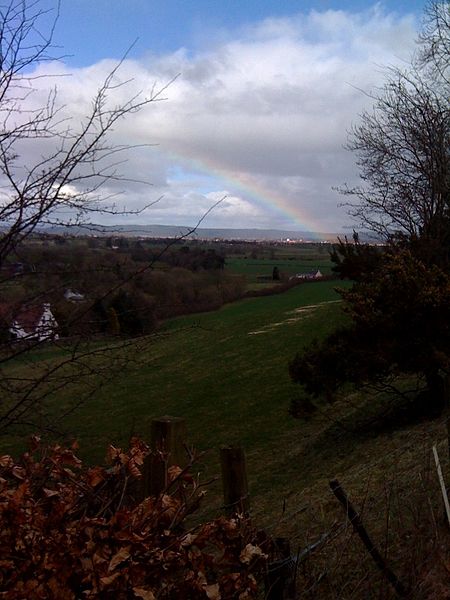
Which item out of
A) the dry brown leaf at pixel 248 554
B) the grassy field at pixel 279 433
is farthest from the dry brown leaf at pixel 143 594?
the grassy field at pixel 279 433

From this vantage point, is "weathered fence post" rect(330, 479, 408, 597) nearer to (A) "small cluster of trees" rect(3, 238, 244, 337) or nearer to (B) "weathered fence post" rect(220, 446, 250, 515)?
(B) "weathered fence post" rect(220, 446, 250, 515)

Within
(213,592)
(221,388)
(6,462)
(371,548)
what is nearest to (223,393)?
(221,388)

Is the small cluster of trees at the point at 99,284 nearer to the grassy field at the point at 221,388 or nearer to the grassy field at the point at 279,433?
the grassy field at the point at 279,433

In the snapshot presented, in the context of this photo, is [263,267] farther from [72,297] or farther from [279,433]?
[72,297]

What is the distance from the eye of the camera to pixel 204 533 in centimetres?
212

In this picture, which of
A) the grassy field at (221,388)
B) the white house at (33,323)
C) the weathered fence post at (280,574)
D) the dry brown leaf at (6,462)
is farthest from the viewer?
the grassy field at (221,388)

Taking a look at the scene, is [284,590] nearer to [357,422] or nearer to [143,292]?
[143,292]

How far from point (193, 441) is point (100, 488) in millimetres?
12660

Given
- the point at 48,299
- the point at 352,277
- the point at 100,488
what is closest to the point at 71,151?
the point at 48,299

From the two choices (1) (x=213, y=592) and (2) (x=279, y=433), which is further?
(2) (x=279, y=433)

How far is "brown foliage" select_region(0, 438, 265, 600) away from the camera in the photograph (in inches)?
75.9

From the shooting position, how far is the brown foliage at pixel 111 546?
6.33ft

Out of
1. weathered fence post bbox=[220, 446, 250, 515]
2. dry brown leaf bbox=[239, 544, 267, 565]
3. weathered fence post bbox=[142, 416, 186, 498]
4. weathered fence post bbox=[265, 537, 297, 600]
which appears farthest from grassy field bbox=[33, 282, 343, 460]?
dry brown leaf bbox=[239, 544, 267, 565]

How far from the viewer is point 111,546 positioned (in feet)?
6.55
